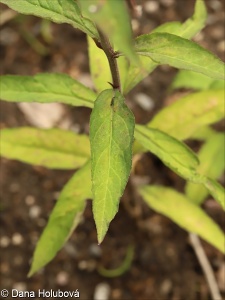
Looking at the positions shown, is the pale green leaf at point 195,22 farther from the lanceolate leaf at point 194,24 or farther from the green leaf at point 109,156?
the green leaf at point 109,156

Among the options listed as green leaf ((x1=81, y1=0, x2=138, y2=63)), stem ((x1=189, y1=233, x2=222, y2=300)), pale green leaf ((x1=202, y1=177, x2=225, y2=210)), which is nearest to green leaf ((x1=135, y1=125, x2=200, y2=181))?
pale green leaf ((x1=202, y1=177, x2=225, y2=210))

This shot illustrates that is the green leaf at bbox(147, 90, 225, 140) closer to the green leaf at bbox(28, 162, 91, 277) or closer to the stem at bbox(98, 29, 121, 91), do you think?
the green leaf at bbox(28, 162, 91, 277)

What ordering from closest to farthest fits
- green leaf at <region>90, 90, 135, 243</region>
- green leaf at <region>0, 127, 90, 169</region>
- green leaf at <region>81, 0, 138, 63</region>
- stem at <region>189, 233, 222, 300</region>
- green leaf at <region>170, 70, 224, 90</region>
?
green leaf at <region>81, 0, 138, 63</region>, green leaf at <region>90, 90, 135, 243</region>, green leaf at <region>0, 127, 90, 169</region>, green leaf at <region>170, 70, 224, 90</region>, stem at <region>189, 233, 222, 300</region>

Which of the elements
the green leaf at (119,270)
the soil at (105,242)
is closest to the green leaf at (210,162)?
the soil at (105,242)

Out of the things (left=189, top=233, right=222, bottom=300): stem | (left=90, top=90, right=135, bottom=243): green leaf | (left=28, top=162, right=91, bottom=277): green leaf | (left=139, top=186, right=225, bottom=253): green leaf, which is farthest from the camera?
(left=189, top=233, right=222, bottom=300): stem

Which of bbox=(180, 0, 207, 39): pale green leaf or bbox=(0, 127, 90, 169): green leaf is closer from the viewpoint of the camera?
bbox=(180, 0, 207, 39): pale green leaf

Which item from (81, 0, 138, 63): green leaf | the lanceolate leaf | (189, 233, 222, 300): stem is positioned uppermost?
(81, 0, 138, 63): green leaf

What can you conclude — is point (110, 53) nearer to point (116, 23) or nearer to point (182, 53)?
point (182, 53)
